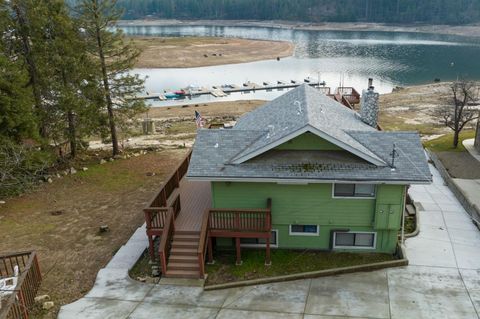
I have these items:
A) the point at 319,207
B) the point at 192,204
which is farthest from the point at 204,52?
the point at 319,207

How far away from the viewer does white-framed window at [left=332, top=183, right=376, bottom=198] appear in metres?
16.9

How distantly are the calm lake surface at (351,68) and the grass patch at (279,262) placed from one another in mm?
55683

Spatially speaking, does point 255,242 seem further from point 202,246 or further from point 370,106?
point 370,106

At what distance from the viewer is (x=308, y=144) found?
1733 centimetres

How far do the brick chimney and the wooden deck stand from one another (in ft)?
30.4

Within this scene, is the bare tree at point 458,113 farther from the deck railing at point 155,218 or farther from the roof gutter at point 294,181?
the deck railing at point 155,218

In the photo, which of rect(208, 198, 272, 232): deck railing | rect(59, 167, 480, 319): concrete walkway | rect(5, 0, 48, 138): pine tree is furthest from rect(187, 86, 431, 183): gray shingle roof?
rect(5, 0, 48, 138): pine tree

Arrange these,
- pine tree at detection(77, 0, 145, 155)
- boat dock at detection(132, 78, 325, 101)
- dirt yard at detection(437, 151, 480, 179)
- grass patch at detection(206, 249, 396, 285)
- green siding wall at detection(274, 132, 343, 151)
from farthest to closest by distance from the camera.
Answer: boat dock at detection(132, 78, 325, 101), pine tree at detection(77, 0, 145, 155), dirt yard at detection(437, 151, 480, 179), green siding wall at detection(274, 132, 343, 151), grass patch at detection(206, 249, 396, 285)

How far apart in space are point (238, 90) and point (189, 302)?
65.7 metres

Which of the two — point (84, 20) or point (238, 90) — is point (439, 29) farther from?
point (84, 20)

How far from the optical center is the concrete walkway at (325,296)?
13953 millimetres

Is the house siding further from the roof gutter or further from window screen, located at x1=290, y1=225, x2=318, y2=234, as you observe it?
the roof gutter

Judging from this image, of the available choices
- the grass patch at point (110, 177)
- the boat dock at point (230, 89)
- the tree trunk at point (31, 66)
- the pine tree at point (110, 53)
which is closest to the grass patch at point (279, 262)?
the grass patch at point (110, 177)

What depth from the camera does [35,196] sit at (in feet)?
82.8
